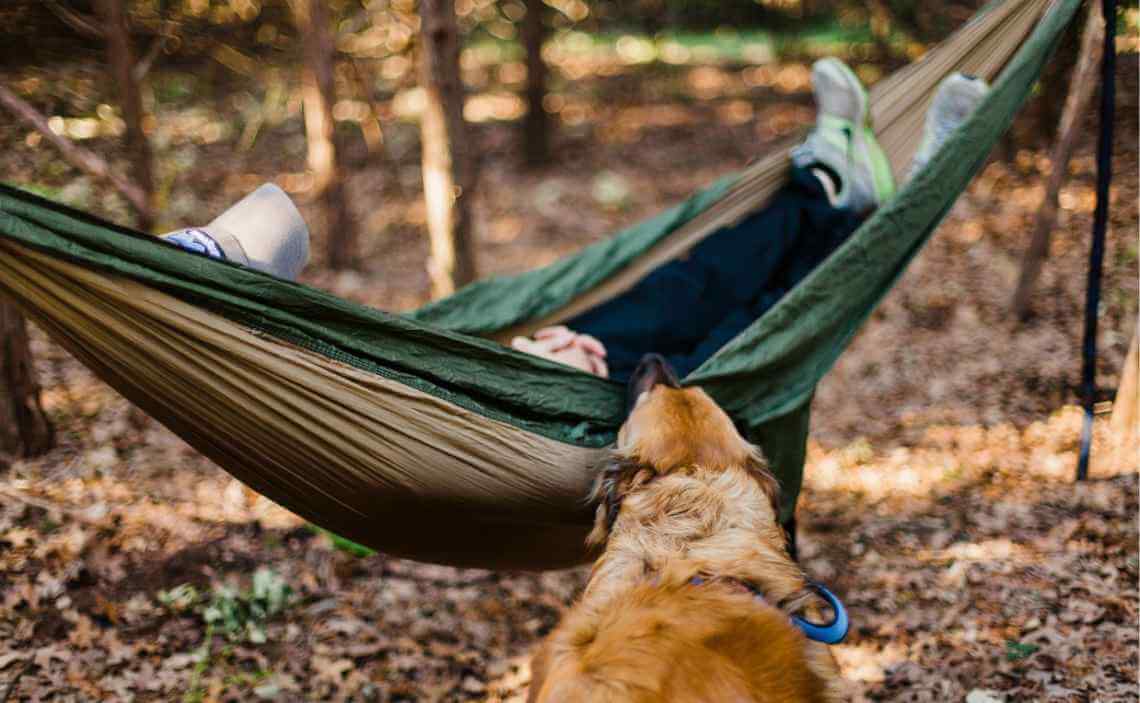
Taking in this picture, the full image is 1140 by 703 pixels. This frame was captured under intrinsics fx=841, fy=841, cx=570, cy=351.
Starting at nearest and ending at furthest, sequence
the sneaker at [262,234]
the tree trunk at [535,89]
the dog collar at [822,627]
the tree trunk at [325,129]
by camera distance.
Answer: the dog collar at [822,627] → the sneaker at [262,234] → the tree trunk at [325,129] → the tree trunk at [535,89]

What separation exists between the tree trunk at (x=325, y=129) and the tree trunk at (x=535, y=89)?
2.21 meters

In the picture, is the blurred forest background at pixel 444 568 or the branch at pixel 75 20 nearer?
the blurred forest background at pixel 444 568

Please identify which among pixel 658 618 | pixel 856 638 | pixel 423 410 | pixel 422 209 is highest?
pixel 422 209

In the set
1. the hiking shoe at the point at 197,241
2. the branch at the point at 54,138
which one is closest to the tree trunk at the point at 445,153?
the branch at the point at 54,138

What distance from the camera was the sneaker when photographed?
2107mm

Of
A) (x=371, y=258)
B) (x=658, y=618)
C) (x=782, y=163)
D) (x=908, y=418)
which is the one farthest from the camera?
(x=371, y=258)

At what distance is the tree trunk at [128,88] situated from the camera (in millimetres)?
3357

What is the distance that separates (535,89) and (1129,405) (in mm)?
5420

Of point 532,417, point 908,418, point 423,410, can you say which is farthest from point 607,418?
point 908,418

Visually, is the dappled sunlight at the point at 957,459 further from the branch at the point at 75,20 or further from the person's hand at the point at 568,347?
the branch at the point at 75,20

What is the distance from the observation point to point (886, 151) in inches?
129

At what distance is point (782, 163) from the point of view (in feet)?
10.7

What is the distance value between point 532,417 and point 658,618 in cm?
90

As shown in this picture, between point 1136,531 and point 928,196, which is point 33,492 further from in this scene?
point 1136,531
